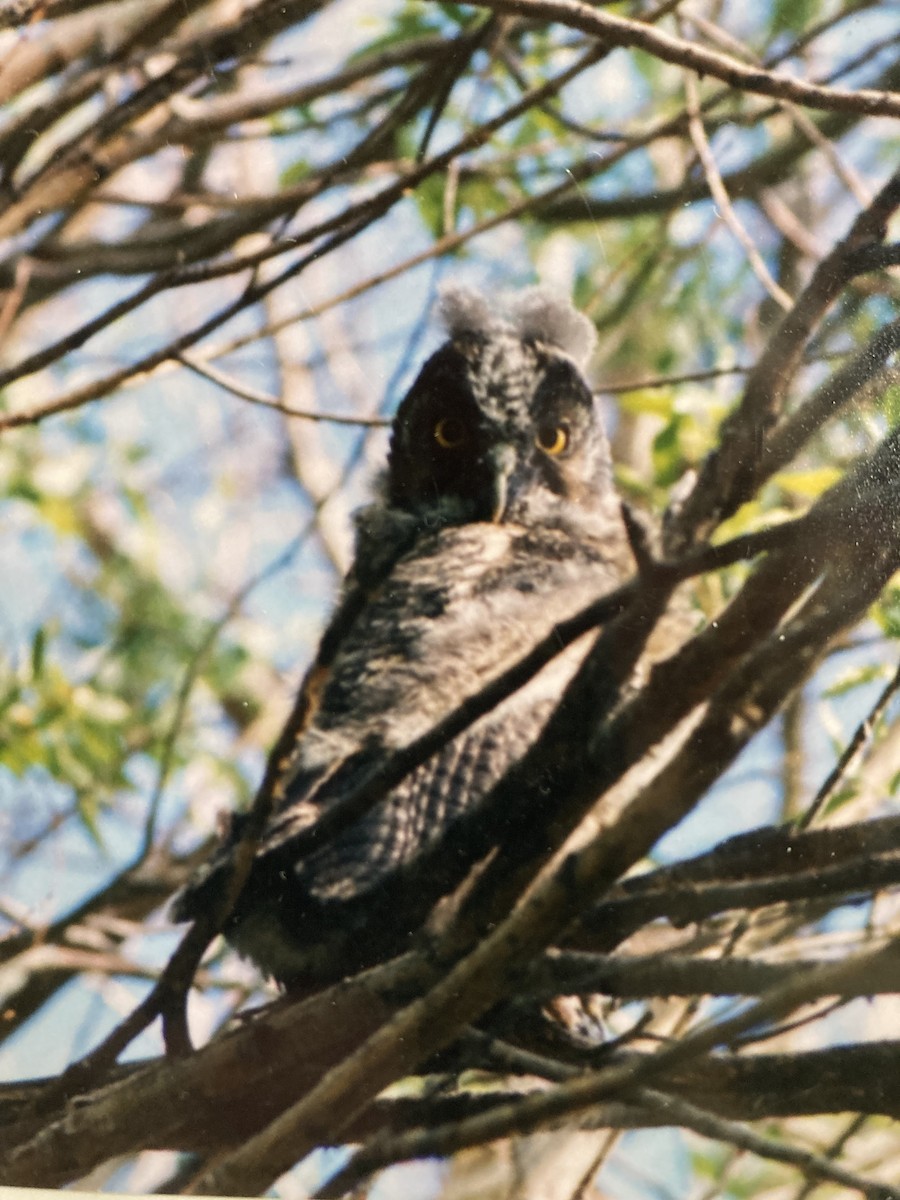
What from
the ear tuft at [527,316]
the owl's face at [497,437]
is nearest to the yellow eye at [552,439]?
the owl's face at [497,437]

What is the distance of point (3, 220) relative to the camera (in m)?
1.90

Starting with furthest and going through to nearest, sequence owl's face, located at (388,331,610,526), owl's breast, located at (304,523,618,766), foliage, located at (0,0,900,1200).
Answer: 1. owl's face, located at (388,331,610,526)
2. owl's breast, located at (304,523,618,766)
3. foliage, located at (0,0,900,1200)

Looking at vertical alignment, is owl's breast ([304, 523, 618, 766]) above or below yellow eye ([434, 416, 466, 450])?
below

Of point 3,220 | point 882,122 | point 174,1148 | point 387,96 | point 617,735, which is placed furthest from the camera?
point 387,96

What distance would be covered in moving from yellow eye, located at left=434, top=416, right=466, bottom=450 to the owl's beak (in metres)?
0.06

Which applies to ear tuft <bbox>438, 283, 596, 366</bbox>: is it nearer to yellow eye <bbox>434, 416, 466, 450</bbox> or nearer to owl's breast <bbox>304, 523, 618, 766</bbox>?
yellow eye <bbox>434, 416, 466, 450</bbox>

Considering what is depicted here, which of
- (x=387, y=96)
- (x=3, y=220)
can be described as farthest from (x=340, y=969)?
(x=387, y=96)

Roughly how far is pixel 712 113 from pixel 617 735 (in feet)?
3.82

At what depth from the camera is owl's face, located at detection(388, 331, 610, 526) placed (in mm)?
1777

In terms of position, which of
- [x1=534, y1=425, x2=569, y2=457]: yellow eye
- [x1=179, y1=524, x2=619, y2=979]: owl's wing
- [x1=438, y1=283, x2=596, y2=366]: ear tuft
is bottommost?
[x1=179, y1=524, x2=619, y2=979]: owl's wing

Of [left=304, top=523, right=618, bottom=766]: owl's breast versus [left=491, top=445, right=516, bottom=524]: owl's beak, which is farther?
[left=491, top=445, right=516, bottom=524]: owl's beak

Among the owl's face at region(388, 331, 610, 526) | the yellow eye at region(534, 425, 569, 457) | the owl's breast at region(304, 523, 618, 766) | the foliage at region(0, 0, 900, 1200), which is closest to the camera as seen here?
the foliage at region(0, 0, 900, 1200)

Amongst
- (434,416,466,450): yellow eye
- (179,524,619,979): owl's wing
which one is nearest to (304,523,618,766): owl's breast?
(179,524,619,979): owl's wing

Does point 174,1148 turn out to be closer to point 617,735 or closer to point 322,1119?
point 322,1119
